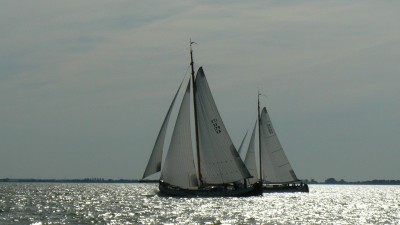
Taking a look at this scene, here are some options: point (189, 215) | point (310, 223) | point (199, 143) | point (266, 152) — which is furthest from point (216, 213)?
point (266, 152)

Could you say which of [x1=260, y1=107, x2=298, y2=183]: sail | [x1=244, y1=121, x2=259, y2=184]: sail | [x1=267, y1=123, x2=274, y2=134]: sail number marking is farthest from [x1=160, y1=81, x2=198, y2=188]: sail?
[x1=267, y1=123, x2=274, y2=134]: sail number marking

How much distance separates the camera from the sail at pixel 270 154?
397 feet

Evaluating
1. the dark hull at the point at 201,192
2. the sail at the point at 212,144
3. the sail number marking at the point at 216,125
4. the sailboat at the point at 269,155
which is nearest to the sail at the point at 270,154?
the sailboat at the point at 269,155

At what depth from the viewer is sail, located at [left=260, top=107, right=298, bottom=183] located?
121062mm

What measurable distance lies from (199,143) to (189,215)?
20.5 meters

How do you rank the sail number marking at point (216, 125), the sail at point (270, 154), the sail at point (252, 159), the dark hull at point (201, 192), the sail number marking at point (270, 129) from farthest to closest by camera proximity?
the sail number marking at point (270, 129) < the sail at point (270, 154) < the sail at point (252, 159) < the sail number marking at point (216, 125) < the dark hull at point (201, 192)

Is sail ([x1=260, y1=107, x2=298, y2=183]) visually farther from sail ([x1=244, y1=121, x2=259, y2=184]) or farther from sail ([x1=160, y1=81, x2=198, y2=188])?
sail ([x1=160, y1=81, x2=198, y2=188])

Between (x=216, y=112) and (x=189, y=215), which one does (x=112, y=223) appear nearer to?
(x=189, y=215)

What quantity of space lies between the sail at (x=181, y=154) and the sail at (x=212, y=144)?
270cm

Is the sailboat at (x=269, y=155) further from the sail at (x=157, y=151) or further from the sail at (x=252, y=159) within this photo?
the sail at (x=157, y=151)

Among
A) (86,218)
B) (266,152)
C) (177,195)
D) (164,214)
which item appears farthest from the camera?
(266,152)

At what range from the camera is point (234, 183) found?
92.0 meters

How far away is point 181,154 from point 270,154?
124ft

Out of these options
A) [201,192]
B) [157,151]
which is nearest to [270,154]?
[201,192]
